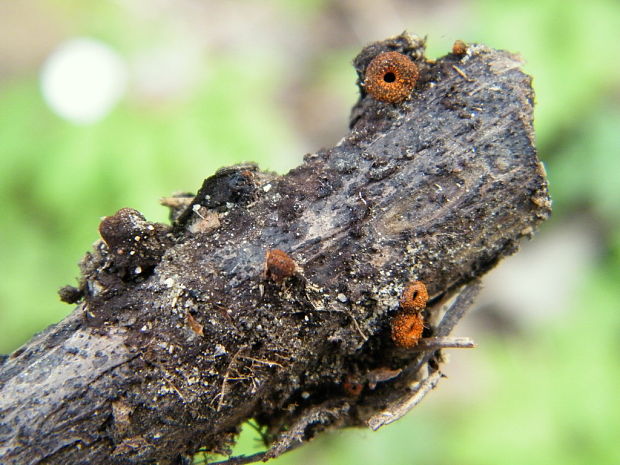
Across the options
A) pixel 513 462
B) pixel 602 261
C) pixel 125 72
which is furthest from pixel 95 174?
pixel 602 261

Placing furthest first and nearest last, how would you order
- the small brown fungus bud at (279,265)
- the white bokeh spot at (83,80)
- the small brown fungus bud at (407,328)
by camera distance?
the white bokeh spot at (83,80) < the small brown fungus bud at (407,328) < the small brown fungus bud at (279,265)

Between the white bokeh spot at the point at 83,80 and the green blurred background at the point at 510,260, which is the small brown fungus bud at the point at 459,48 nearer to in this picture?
the green blurred background at the point at 510,260

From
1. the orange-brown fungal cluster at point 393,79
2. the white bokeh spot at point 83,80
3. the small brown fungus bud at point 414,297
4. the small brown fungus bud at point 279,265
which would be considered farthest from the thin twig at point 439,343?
the white bokeh spot at point 83,80

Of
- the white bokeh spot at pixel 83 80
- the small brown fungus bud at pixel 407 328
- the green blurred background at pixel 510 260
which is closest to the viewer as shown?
the small brown fungus bud at pixel 407 328

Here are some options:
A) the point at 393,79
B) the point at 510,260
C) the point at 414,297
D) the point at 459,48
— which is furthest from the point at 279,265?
the point at 510,260

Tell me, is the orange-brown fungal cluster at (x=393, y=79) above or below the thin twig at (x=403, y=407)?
above

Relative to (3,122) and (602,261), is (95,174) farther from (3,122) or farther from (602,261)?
(602,261)
